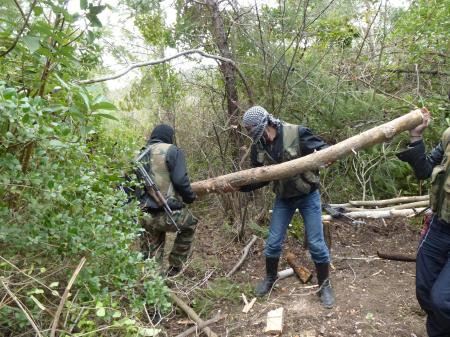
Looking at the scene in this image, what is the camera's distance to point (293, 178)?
13.3 ft

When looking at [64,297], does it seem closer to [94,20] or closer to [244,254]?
[94,20]

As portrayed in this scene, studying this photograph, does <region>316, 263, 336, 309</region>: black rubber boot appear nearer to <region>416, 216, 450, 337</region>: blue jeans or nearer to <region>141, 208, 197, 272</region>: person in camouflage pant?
<region>416, 216, 450, 337</region>: blue jeans

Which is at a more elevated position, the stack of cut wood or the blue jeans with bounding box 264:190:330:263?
the blue jeans with bounding box 264:190:330:263

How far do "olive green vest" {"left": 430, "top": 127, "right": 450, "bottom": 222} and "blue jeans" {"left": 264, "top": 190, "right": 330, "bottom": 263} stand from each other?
1278mm

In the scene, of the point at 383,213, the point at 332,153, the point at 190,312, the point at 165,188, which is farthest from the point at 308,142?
the point at 383,213

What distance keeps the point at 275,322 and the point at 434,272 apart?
4.75ft

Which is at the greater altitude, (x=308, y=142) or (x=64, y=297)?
(x=308, y=142)

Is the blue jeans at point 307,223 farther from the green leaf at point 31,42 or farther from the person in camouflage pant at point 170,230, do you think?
the green leaf at point 31,42

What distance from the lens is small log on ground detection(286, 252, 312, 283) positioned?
4.57m

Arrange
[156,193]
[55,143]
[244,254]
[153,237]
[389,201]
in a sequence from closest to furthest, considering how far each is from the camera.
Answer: [55,143] < [156,193] < [153,237] < [244,254] < [389,201]

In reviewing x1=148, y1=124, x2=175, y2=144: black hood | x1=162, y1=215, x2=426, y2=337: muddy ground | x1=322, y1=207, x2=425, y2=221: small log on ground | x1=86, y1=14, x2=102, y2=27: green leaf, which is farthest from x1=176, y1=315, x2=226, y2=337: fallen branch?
x1=322, y1=207, x2=425, y2=221: small log on ground

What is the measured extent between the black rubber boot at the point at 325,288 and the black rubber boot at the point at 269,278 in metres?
0.50

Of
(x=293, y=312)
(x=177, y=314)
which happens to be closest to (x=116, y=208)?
(x=177, y=314)

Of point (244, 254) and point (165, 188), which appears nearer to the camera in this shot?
point (165, 188)
